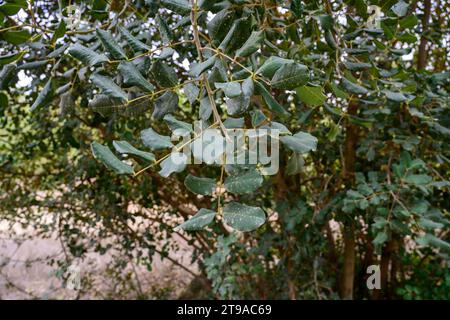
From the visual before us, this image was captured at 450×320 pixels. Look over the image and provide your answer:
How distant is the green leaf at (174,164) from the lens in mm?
566

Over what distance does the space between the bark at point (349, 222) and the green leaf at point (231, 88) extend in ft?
3.72

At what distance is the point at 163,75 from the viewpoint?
0.69 meters

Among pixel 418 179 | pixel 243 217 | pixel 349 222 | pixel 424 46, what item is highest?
pixel 243 217

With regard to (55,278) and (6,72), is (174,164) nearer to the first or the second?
(6,72)

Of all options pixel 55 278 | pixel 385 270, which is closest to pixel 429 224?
pixel 385 270

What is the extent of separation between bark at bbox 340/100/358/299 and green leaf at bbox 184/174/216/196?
3.76 ft

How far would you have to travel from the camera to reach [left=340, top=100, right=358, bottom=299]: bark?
1.87m

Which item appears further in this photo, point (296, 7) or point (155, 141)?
point (296, 7)

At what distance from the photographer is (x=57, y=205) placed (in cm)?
227

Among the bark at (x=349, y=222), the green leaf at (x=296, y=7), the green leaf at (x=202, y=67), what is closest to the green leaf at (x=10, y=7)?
the green leaf at (x=202, y=67)

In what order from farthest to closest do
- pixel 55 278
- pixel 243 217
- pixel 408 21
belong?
pixel 55 278 → pixel 408 21 → pixel 243 217

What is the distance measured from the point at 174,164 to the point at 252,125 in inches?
7.3
